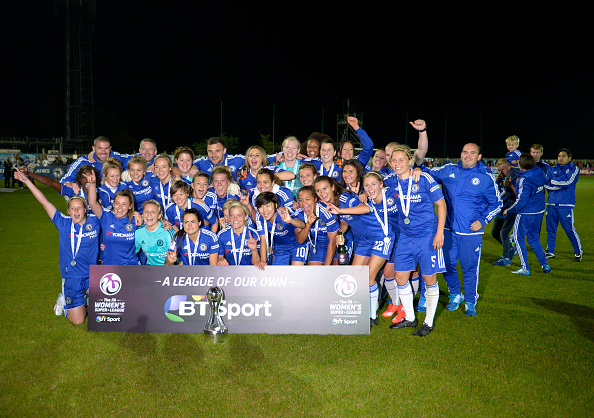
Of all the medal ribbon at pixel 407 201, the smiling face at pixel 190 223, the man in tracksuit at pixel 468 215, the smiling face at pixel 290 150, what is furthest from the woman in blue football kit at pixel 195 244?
the man in tracksuit at pixel 468 215

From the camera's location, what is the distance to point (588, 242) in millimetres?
9945

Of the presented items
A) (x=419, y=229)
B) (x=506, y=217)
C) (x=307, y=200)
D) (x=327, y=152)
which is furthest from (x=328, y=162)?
(x=506, y=217)

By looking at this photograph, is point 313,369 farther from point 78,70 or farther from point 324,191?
point 78,70

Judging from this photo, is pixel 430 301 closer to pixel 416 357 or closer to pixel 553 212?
pixel 416 357

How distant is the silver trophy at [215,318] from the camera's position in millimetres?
4246

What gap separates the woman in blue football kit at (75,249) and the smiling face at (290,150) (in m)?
2.74

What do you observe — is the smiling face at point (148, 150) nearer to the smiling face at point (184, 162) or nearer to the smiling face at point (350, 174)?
the smiling face at point (184, 162)

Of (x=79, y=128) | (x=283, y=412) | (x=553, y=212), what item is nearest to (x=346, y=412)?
(x=283, y=412)

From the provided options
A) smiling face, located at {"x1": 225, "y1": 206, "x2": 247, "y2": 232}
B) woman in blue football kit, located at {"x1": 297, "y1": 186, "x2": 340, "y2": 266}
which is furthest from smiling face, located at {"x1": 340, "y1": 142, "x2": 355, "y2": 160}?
smiling face, located at {"x1": 225, "y1": 206, "x2": 247, "y2": 232}

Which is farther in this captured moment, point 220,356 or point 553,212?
point 553,212

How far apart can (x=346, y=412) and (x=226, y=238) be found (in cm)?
268

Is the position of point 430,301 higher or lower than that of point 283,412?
higher

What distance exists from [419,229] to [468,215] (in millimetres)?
1113

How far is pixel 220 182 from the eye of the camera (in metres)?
5.83
